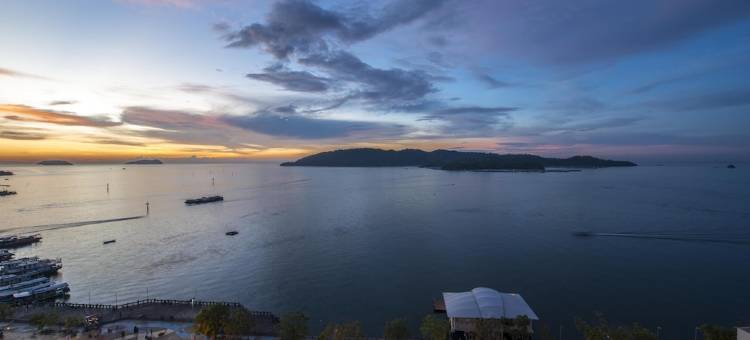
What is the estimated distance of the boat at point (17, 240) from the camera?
138ft

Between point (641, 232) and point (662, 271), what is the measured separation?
586 inches

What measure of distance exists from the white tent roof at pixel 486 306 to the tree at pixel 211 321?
1054cm

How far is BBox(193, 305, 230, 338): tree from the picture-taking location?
54.5 feet

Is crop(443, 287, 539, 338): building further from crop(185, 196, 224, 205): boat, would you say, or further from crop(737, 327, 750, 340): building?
crop(185, 196, 224, 205): boat

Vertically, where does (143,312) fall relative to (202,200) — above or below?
below

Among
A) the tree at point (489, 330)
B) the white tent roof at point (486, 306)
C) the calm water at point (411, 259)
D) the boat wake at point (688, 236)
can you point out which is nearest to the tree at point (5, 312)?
the calm water at point (411, 259)

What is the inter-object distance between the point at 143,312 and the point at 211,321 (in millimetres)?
8611

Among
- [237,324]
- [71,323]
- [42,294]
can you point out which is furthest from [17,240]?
[237,324]

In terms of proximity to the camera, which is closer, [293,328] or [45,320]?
[293,328]

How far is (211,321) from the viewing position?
54.5ft

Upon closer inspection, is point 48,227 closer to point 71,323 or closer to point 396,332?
point 71,323

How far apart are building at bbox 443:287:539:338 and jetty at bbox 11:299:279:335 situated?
29.8 feet

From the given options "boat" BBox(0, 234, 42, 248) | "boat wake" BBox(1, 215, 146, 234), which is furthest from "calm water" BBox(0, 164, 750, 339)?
"boat" BBox(0, 234, 42, 248)

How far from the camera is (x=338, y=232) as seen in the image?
1793 inches
